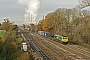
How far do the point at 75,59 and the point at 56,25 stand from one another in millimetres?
42633

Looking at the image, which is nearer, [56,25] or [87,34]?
[87,34]

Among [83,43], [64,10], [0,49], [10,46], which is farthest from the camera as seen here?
[64,10]

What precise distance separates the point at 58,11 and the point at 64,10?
2392mm

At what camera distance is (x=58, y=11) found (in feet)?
222

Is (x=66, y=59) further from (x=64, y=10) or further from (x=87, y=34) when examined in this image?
(x=64, y=10)

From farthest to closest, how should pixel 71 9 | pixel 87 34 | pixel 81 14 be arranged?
pixel 71 9 < pixel 81 14 < pixel 87 34

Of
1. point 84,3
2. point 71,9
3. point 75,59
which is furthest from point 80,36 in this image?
point 71,9

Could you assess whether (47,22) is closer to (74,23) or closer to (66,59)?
(74,23)

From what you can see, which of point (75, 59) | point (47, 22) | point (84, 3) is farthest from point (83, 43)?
point (47, 22)

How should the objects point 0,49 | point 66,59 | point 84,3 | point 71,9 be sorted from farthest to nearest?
point 71,9 < point 84,3 < point 66,59 < point 0,49

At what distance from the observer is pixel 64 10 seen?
67438 millimetres

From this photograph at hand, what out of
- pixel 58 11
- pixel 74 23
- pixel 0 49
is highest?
pixel 58 11

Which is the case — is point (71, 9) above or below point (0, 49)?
above

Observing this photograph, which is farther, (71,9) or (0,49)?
(71,9)
